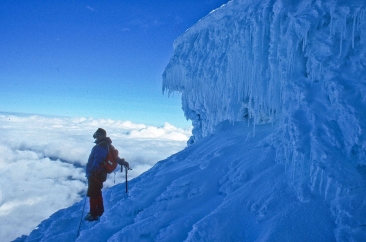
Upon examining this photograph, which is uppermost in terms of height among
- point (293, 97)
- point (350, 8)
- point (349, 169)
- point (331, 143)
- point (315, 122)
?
point (350, 8)

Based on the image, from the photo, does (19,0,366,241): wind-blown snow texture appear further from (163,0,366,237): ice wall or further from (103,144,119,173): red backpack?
(103,144,119,173): red backpack

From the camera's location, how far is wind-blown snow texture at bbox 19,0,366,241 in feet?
13.1

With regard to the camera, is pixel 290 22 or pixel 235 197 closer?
pixel 235 197

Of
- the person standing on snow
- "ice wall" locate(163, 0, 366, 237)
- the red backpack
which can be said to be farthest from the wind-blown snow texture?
the red backpack

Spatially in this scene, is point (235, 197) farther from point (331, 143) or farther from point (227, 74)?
point (227, 74)

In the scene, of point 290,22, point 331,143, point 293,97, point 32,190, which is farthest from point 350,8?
point 32,190

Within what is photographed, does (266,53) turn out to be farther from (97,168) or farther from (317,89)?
(97,168)

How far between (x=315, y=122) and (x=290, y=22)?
2.60 metres

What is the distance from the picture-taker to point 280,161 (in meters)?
5.65

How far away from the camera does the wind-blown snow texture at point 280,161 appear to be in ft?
13.1

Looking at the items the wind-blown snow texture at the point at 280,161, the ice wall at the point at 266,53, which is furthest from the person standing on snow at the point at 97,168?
the ice wall at the point at 266,53

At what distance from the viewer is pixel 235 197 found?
16.6ft

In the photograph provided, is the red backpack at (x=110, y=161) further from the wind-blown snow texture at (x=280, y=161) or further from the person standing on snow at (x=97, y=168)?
the wind-blown snow texture at (x=280, y=161)

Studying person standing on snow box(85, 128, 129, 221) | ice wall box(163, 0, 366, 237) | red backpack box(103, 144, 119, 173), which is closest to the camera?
ice wall box(163, 0, 366, 237)
